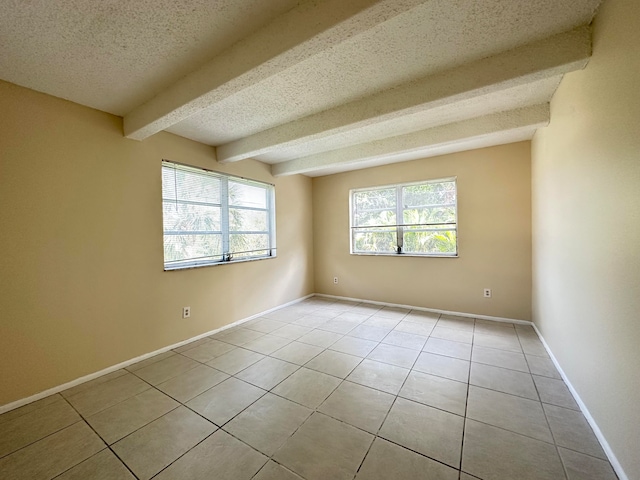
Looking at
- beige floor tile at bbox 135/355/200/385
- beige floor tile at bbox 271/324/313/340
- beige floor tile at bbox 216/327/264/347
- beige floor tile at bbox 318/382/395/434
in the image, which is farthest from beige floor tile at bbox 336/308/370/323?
beige floor tile at bbox 135/355/200/385

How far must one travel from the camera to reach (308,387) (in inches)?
80.4

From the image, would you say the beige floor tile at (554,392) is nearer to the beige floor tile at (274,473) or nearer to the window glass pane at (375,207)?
the beige floor tile at (274,473)

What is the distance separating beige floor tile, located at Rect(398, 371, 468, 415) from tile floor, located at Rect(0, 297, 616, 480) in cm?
1

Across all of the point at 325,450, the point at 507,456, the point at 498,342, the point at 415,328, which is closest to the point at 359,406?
the point at 325,450

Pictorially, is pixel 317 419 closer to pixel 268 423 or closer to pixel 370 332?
pixel 268 423

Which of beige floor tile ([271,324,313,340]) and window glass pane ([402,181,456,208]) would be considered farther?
window glass pane ([402,181,456,208])

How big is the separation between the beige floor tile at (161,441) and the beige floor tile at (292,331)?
1.43 m

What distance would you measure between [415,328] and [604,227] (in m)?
2.25

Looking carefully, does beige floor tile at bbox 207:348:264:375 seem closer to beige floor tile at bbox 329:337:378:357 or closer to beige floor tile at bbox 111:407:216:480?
beige floor tile at bbox 111:407:216:480

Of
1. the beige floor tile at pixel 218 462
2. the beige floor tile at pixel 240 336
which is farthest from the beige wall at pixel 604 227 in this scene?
the beige floor tile at pixel 240 336

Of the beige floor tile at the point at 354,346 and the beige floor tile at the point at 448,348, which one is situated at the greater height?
the beige floor tile at the point at 448,348

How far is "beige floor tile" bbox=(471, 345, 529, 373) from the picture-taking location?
230 cm

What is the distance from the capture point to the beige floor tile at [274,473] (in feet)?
4.18

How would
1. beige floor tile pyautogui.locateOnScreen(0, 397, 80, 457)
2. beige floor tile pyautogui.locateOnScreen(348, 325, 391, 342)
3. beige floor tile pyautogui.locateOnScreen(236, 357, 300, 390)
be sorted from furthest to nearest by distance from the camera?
beige floor tile pyautogui.locateOnScreen(348, 325, 391, 342), beige floor tile pyautogui.locateOnScreen(236, 357, 300, 390), beige floor tile pyautogui.locateOnScreen(0, 397, 80, 457)
